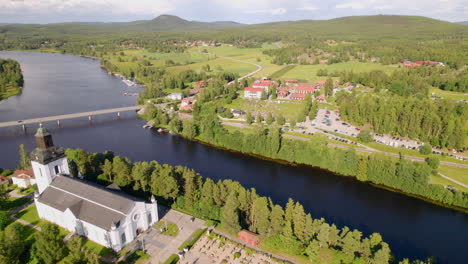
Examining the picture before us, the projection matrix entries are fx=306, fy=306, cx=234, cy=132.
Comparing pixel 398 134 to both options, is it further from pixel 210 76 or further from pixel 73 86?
pixel 73 86

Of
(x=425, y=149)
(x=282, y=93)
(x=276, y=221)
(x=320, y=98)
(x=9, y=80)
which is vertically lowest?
(x=425, y=149)

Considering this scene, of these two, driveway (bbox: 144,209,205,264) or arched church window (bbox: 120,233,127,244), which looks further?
arched church window (bbox: 120,233,127,244)

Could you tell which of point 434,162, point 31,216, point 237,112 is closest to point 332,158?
point 434,162

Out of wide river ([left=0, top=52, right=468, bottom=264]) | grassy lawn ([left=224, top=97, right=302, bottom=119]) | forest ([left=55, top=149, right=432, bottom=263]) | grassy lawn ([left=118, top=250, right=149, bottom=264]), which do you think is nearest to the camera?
grassy lawn ([left=118, top=250, right=149, bottom=264])

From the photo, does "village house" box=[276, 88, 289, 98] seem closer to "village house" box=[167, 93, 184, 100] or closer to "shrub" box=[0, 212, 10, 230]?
"village house" box=[167, 93, 184, 100]

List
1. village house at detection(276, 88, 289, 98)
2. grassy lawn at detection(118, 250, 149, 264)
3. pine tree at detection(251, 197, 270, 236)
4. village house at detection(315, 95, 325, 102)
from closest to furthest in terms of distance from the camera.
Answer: grassy lawn at detection(118, 250, 149, 264) < pine tree at detection(251, 197, 270, 236) < village house at detection(315, 95, 325, 102) < village house at detection(276, 88, 289, 98)

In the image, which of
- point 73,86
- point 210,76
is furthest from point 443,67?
point 73,86

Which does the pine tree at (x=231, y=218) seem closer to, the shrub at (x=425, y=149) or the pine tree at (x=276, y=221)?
the pine tree at (x=276, y=221)

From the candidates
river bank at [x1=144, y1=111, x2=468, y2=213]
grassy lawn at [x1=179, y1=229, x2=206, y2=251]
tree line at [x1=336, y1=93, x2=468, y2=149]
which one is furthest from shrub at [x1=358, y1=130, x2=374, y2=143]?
grassy lawn at [x1=179, y1=229, x2=206, y2=251]

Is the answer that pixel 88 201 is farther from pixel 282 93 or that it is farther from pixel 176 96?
pixel 282 93
